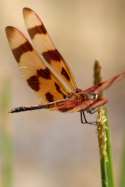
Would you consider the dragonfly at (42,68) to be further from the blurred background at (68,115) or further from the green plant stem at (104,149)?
the blurred background at (68,115)

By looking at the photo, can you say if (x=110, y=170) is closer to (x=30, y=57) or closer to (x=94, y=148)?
(x=30, y=57)

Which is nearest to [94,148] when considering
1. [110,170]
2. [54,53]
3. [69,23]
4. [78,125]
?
[78,125]

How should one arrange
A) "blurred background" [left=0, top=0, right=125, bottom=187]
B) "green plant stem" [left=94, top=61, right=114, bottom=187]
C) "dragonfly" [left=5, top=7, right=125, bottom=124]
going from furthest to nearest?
1. "blurred background" [left=0, top=0, right=125, bottom=187]
2. "dragonfly" [left=5, top=7, right=125, bottom=124]
3. "green plant stem" [left=94, top=61, right=114, bottom=187]

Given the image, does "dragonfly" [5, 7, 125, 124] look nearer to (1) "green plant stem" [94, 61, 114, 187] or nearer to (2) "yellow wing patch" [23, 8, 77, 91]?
(2) "yellow wing patch" [23, 8, 77, 91]

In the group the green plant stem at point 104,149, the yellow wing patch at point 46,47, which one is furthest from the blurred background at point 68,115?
the green plant stem at point 104,149

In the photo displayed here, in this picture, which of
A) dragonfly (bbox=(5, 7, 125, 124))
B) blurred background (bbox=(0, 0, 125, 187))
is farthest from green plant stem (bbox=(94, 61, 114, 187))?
blurred background (bbox=(0, 0, 125, 187))

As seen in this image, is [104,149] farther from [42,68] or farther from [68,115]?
[68,115]
